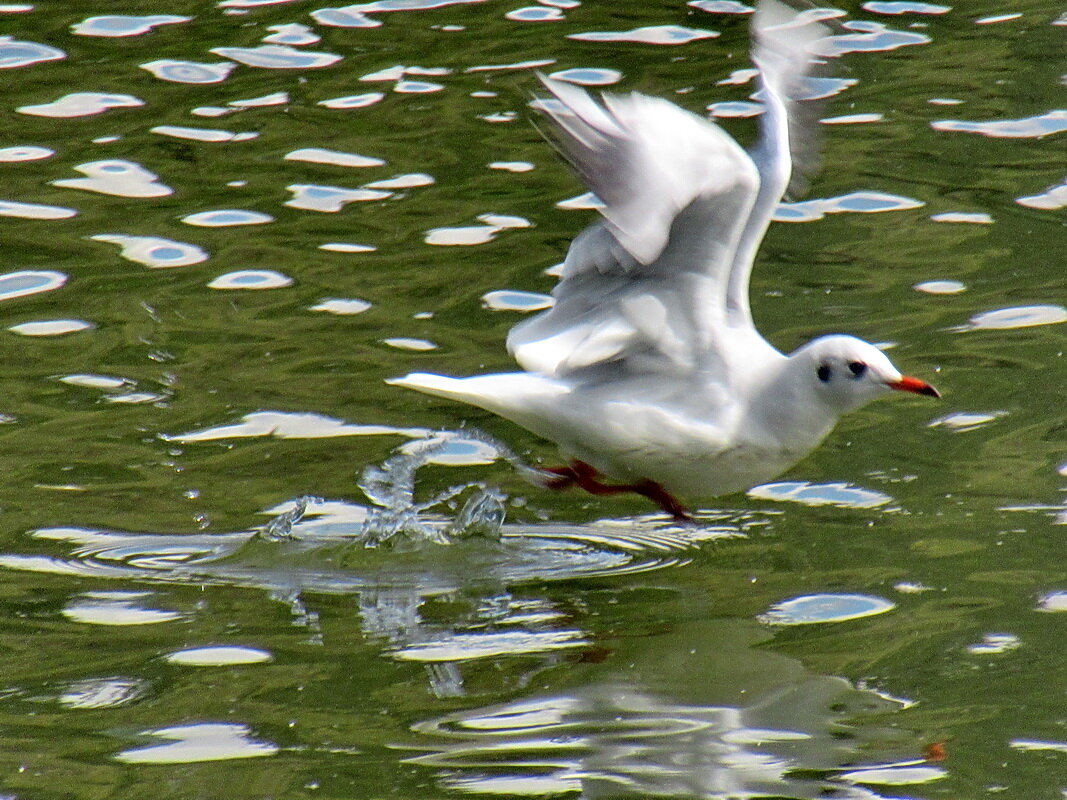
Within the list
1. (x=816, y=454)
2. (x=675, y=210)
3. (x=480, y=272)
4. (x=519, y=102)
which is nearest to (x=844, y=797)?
(x=675, y=210)

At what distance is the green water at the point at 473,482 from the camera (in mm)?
4492

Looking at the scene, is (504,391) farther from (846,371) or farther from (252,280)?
(252,280)

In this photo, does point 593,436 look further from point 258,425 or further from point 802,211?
point 802,211

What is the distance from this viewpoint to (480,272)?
7.85m

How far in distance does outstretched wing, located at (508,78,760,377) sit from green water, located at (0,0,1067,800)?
687 millimetres

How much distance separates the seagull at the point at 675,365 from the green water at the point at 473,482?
0.33 m

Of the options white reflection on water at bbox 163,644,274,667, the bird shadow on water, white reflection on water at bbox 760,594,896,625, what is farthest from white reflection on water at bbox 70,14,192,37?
white reflection on water at bbox 760,594,896,625

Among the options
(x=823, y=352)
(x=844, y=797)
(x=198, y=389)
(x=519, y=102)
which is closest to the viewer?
(x=844, y=797)

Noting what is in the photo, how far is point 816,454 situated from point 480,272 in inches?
81.6

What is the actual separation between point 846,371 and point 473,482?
1.47 m

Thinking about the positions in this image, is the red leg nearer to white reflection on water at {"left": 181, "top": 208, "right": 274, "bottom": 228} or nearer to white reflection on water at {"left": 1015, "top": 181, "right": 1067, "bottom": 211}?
white reflection on water at {"left": 181, "top": 208, "right": 274, "bottom": 228}

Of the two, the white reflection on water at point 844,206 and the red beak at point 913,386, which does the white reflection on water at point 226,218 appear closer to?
the white reflection on water at point 844,206

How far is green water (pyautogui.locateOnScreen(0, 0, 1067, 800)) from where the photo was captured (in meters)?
4.49

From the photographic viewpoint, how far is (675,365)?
5.75 m
